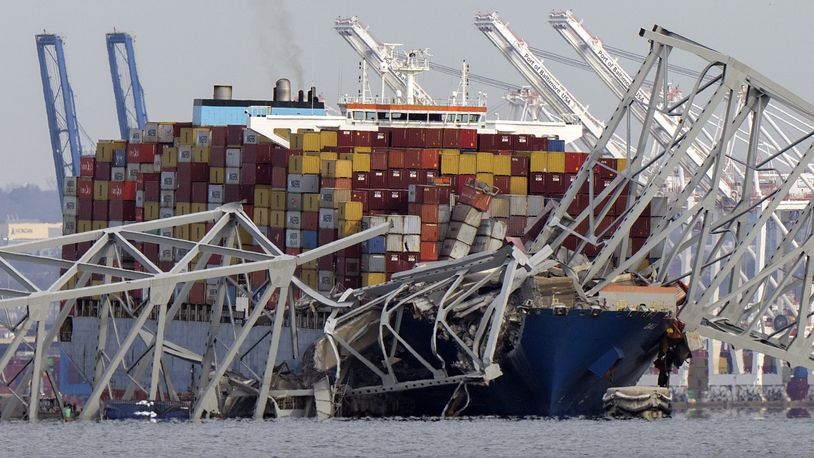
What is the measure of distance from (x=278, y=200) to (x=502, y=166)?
9.87 metres

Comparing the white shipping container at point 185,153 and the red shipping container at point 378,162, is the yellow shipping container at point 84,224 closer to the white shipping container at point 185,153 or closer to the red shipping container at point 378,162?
the white shipping container at point 185,153

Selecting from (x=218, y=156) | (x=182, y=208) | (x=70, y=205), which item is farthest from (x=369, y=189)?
(x=70, y=205)

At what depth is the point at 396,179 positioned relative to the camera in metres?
85.2

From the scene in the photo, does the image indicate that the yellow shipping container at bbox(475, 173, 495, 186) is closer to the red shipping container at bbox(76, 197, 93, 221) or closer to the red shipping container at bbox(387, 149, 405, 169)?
the red shipping container at bbox(387, 149, 405, 169)

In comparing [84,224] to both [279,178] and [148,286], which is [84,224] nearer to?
[279,178]

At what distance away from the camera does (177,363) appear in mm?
94812

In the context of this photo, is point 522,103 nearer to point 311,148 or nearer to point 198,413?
point 311,148

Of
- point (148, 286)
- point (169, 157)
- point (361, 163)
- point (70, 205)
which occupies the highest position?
point (169, 157)

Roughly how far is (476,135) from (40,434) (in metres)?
27.3

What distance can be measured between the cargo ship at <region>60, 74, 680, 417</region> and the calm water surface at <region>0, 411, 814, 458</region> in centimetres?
192

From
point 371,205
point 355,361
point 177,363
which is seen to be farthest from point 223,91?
point 355,361

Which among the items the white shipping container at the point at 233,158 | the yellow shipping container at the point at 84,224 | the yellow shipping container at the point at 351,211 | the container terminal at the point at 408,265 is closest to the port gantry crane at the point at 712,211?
the container terminal at the point at 408,265

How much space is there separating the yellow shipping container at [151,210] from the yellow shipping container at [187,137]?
3.17 metres

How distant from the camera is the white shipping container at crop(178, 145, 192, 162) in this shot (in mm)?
94812
